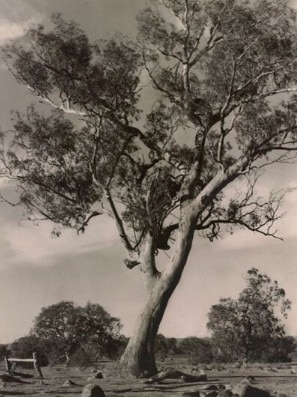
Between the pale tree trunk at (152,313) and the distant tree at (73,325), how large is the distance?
1439 inches

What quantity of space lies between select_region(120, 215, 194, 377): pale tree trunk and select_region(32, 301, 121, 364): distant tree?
36.6 m

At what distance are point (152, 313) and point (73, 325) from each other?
37512 mm

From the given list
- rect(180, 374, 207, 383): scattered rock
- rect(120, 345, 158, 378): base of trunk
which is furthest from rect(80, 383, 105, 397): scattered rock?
rect(120, 345, 158, 378): base of trunk

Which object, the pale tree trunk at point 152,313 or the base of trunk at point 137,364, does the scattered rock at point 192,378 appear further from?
the pale tree trunk at point 152,313

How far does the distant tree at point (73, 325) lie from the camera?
160 feet

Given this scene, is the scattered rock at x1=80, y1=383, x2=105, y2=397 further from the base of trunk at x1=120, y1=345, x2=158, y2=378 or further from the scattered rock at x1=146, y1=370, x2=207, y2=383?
the base of trunk at x1=120, y1=345, x2=158, y2=378

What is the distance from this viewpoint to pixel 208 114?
15953mm

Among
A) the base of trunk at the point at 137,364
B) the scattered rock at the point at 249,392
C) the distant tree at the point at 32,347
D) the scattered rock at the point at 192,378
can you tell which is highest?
the distant tree at the point at 32,347

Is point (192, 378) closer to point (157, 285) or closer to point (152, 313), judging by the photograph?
point (152, 313)

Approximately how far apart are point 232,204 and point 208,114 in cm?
365

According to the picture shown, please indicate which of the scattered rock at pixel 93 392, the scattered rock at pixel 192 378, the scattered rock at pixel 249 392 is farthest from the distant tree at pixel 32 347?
the scattered rock at pixel 249 392

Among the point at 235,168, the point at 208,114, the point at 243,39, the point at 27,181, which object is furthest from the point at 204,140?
the point at 27,181

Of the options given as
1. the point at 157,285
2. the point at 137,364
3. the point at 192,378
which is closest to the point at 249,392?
the point at 192,378

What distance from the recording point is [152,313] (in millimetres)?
13195
